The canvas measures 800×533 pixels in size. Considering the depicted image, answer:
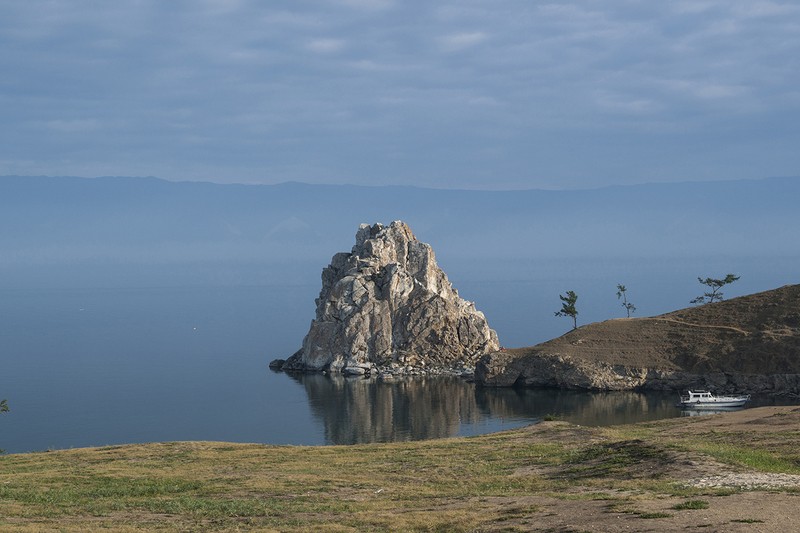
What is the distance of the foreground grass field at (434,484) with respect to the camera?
3691 centimetres

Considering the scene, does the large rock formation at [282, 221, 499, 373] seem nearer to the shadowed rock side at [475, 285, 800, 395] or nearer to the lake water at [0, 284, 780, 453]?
the lake water at [0, 284, 780, 453]

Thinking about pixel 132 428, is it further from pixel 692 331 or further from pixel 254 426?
pixel 692 331

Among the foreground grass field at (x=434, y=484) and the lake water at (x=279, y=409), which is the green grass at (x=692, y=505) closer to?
the foreground grass field at (x=434, y=484)

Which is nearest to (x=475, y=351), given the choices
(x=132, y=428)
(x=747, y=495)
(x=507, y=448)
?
(x=132, y=428)

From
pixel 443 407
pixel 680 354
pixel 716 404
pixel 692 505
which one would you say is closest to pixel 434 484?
pixel 692 505

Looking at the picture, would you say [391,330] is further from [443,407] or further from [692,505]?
[692,505]

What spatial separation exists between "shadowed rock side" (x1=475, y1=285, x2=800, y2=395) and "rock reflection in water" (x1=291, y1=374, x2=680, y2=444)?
14.3 ft

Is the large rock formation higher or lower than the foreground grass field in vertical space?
higher

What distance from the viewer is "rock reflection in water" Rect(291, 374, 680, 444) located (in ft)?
422

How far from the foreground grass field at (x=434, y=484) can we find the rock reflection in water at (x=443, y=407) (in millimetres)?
52628

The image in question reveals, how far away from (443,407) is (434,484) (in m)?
97.7

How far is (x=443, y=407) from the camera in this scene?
14850 cm

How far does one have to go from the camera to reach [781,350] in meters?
150

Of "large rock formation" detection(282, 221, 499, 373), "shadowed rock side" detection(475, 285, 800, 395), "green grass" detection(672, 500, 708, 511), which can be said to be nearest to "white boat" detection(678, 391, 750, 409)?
"shadowed rock side" detection(475, 285, 800, 395)
